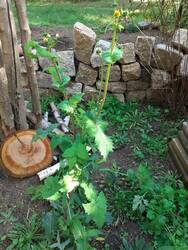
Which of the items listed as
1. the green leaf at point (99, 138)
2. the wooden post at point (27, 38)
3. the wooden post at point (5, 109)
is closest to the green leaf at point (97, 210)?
the green leaf at point (99, 138)

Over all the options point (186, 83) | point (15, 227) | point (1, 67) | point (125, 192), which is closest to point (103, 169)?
point (125, 192)

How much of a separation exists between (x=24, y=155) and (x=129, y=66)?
167 cm

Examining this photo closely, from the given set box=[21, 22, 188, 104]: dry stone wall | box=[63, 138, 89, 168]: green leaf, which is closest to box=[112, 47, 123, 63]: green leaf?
box=[63, 138, 89, 168]: green leaf

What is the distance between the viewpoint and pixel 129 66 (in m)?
3.84

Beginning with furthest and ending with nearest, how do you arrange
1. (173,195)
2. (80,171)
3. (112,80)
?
(112,80) < (173,195) < (80,171)

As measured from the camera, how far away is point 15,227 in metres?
2.47

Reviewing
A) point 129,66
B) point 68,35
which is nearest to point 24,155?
point 129,66

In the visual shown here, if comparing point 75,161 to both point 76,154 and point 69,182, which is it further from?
point 69,182

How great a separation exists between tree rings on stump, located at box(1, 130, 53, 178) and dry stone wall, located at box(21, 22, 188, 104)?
1173mm

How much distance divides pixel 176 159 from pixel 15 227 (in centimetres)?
142

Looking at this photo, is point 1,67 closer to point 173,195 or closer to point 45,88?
point 45,88

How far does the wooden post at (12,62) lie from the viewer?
2559 millimetres

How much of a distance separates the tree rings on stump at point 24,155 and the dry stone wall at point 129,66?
117 centimetres

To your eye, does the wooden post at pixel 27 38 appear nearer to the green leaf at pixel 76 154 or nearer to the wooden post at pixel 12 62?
the wooden post at pixel 12 62
